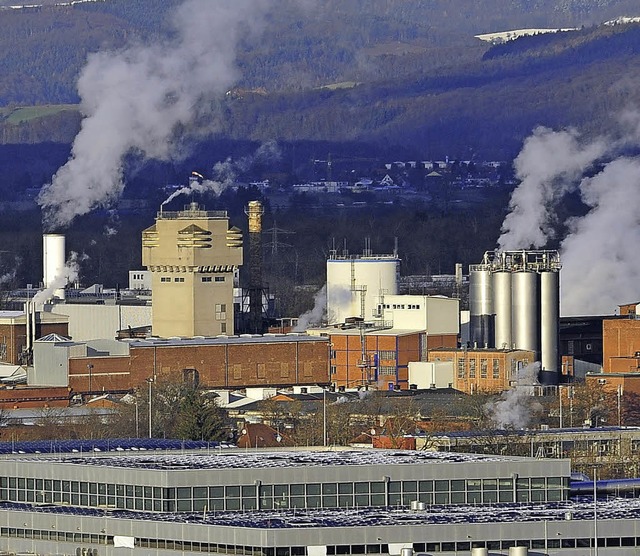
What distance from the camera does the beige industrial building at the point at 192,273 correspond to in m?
106

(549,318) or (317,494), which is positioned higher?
(549,318)

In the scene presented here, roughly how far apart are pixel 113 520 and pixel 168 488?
6.03ft

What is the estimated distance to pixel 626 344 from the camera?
3789 inches

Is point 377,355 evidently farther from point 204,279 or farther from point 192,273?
point 192,273

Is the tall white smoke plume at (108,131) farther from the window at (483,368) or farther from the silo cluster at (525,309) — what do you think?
the window at (483,368)

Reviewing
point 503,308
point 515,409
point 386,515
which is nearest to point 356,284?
point 503,308

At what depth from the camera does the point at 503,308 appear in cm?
9881

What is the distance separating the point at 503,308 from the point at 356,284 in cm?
1206

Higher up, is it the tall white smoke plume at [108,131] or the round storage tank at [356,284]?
the tall white smoke plume at [108,131]

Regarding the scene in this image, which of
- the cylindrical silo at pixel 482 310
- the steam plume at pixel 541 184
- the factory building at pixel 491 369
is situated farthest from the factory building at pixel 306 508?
the steam plume at pixel 541 184

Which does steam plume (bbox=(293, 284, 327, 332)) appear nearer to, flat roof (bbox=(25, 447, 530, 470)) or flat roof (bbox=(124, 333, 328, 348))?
flat roof (bbox=(124, 333, 328, 348))

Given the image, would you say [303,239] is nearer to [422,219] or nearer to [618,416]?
[422,219]

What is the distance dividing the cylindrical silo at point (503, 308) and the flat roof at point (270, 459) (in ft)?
138

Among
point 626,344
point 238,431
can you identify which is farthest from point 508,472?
point 626,344
